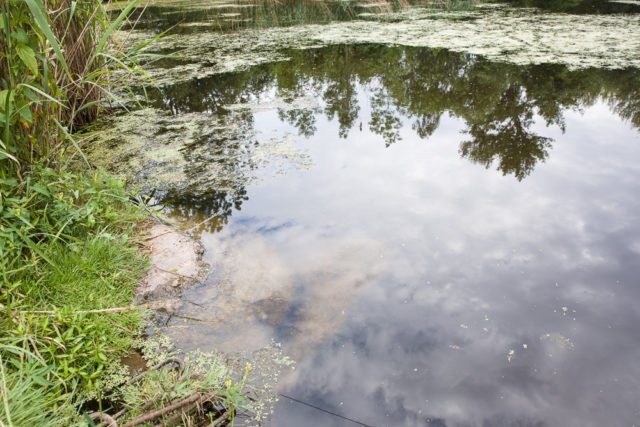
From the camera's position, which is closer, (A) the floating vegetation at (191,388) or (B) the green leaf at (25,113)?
(A) the floating vegetation at (191,388)

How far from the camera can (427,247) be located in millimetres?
2133

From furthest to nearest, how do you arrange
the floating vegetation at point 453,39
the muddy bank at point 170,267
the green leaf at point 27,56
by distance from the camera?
the floating vegetation at point 453,39, the muddy bank at point 170,267, the green leaf at point 27,56

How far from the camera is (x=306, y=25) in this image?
26.1 feet

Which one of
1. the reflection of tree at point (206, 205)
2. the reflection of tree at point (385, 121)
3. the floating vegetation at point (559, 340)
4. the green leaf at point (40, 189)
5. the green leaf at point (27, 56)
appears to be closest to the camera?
the green leaf at point (27, 56)

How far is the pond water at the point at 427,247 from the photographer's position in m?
1.44

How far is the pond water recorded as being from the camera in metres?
1.44

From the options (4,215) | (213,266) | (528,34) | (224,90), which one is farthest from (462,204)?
(528,34)

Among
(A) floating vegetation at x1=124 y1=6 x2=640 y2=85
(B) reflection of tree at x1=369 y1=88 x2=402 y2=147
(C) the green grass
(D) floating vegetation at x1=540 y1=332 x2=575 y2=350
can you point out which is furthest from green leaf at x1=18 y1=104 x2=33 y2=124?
(A) floating vegetation at x1=124 y1=6 x2=640 y2=85

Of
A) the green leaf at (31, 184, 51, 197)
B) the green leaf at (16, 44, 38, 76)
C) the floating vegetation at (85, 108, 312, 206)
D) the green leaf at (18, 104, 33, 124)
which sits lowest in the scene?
the floating vegetation at (85, 108, 312, 206)

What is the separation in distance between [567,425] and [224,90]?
417 centimetres

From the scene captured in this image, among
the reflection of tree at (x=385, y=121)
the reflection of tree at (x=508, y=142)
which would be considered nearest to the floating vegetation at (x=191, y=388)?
the reflection of tree at (x=508, y=142)

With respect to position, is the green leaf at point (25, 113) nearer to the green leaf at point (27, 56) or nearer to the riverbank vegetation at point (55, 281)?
the riverbank vegetation at point (55, 281)

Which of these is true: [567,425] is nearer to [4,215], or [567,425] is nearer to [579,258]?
[579,258]

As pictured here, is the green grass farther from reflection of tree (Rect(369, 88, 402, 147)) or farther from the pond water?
reflection of tree (Rect(369, 88, 402, 147))
